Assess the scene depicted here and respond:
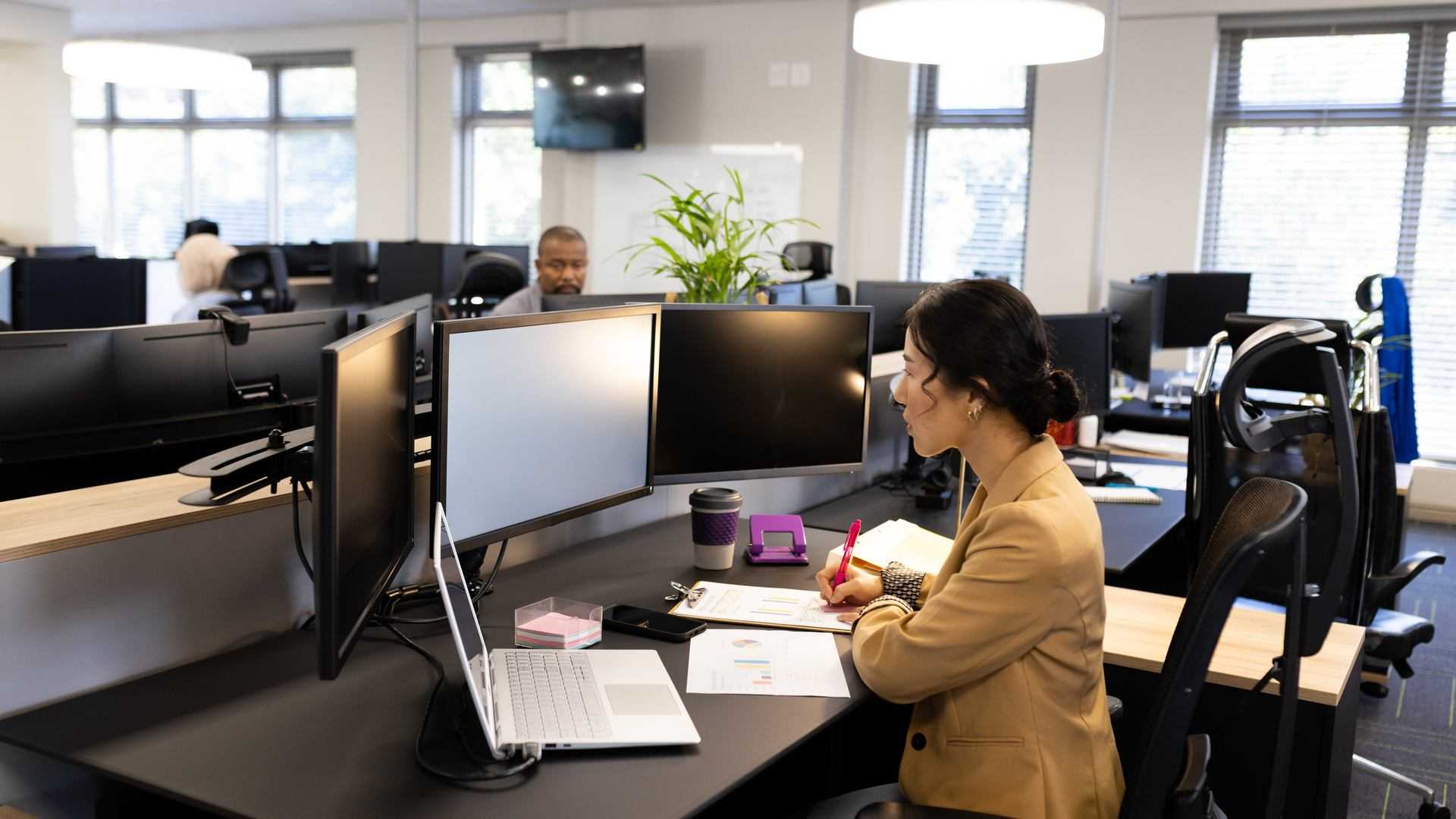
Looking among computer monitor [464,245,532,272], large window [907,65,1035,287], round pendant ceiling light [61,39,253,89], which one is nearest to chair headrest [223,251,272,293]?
round pendant ceiling light [61,39,253,89]

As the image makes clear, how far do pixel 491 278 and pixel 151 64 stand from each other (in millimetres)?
1842

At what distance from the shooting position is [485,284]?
5.07 m

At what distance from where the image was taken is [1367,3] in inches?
240

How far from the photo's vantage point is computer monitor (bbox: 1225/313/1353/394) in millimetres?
2840

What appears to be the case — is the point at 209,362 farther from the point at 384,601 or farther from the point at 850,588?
the point at 850,588

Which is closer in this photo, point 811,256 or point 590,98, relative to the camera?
point 811,256

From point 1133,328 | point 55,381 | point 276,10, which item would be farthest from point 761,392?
point 276,10

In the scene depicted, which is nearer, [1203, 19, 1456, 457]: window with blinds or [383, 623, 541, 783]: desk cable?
[383, 623, 541, 783]: desk cable

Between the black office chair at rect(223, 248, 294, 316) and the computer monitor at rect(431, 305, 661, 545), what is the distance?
4.21 metres

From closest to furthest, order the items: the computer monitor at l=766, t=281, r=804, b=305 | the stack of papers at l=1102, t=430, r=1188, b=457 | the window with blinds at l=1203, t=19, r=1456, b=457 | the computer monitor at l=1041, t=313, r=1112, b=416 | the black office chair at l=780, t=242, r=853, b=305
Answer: the computer monitor at l=1041, t=313, r=1112, b=416 < the computer monitor at l=766, t=281, r=804, b=305 < the stack of papers at l=1102, t=430, r=1188, b=457 < the window with blinds at l=1203, t=19, r=1456, b=457 < the black office chair at l=780, t=242, r=853, b=305

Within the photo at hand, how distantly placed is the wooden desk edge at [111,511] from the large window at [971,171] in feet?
19.4

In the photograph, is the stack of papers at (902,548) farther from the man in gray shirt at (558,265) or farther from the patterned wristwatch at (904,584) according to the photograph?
the man in gray shirt at (558,265)

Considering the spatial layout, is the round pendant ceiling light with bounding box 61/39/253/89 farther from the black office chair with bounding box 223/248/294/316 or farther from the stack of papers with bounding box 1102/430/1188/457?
the stack of papers with bounding box 1102/430/1188/457

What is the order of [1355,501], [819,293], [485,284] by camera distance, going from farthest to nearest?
[485,284], [819,293], [1355,501]
